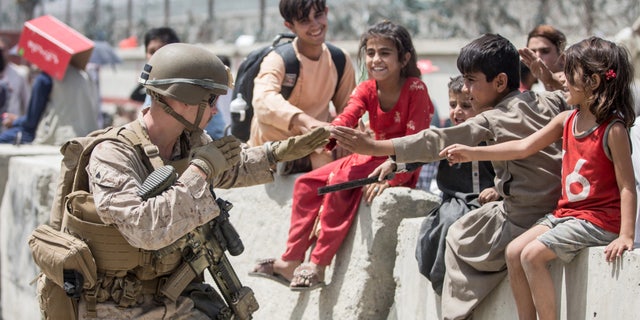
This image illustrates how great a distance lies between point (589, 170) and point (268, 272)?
223 centimetres

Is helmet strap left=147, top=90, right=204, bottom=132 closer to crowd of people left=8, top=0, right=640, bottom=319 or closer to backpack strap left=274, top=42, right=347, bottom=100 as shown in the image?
crowd of people left=8, top=0, right=640, bottom=319

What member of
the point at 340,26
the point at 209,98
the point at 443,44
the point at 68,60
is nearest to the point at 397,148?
the point at 209,98

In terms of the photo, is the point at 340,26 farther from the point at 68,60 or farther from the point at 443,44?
the point at 68,60

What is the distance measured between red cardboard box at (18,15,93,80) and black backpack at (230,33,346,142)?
317cm

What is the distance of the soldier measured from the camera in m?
4.09

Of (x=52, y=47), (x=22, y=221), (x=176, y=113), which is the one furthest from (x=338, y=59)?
(x=52, y=47)

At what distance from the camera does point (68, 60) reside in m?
9.21

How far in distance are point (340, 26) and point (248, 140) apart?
837cm

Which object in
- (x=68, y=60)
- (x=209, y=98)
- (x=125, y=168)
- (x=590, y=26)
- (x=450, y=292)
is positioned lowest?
(x=450, y=292)

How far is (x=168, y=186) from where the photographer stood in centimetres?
411

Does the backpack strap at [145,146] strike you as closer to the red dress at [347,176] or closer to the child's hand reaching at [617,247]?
the red dress at [347,176]

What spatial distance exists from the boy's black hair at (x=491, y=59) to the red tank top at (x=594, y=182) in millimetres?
557

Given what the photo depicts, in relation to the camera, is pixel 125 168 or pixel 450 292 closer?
pixel 125 168

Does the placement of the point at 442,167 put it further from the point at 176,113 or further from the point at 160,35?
the point at 160,35
